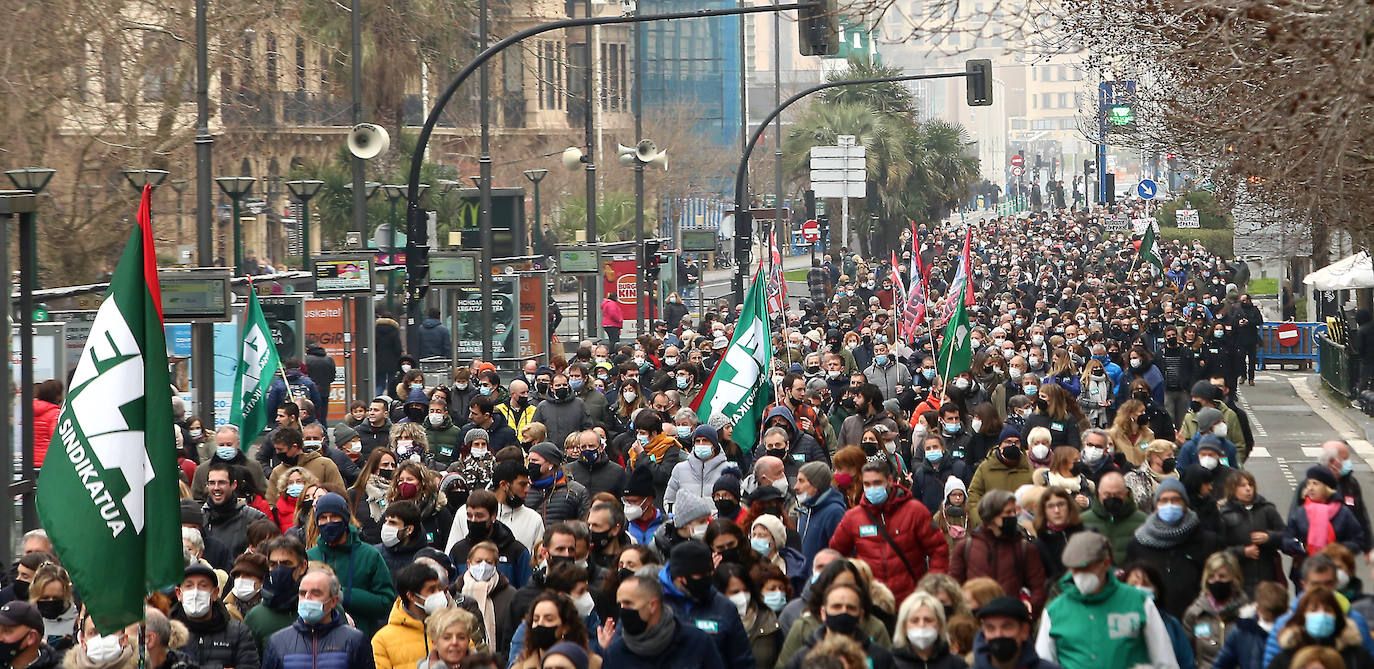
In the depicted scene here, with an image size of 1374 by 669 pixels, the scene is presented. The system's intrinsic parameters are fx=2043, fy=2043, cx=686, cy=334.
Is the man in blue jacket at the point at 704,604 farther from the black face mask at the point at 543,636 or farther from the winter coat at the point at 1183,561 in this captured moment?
the winter coat at the point at 1183,561

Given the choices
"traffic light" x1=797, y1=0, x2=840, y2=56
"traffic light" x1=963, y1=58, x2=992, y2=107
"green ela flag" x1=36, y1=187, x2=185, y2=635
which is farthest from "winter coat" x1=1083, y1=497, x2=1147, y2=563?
"traffic light" x1=963, y1=58, x2=992, y2=107

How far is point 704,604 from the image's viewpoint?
8.06 meters

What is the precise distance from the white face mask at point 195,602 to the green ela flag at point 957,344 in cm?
1311

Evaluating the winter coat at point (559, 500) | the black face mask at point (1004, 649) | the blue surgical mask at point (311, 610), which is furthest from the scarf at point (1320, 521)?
the blue surgical mask at point (311, 610)

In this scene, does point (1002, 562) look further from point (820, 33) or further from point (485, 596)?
point (820, 33)

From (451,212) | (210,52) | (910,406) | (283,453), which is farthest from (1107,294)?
(283,453)

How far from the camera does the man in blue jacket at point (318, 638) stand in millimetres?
8031

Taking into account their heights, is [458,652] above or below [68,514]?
below

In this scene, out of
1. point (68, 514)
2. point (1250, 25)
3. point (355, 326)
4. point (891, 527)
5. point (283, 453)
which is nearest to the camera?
point (68, 514)

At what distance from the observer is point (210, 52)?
3170 centimetres

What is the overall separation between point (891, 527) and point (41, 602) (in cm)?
406

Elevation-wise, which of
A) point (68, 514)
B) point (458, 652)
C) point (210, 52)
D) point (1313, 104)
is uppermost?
point (210, 52)

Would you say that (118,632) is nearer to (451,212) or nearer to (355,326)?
(355,326)

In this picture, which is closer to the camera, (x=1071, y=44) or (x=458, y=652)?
(x=458, y=652)
